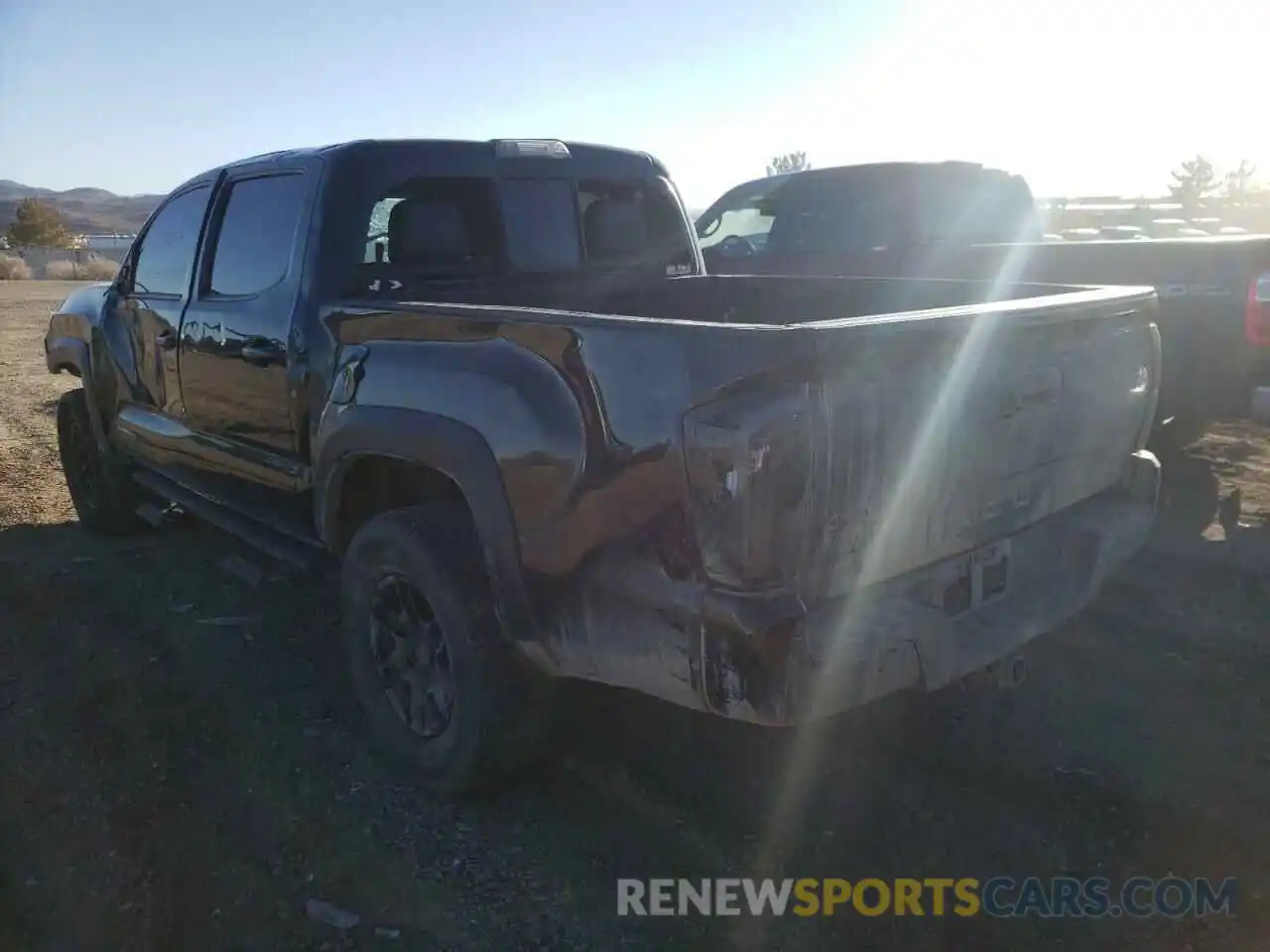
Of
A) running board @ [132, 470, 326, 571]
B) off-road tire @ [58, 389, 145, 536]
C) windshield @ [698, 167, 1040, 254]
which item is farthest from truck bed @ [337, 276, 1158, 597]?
windshield @ [698, 167, 1040, 254]

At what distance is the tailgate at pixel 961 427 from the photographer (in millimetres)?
2449

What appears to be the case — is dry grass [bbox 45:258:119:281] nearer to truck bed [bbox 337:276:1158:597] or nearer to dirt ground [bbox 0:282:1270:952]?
dirt ground [bbox 0:282:1270:952]

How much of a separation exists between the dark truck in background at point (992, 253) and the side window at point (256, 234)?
4244 millimetres

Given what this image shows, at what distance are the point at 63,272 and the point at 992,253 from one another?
125 ft

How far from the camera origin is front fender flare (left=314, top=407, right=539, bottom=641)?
→ 2.91 m

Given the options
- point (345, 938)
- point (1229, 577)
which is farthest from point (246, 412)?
point (1229, 577)

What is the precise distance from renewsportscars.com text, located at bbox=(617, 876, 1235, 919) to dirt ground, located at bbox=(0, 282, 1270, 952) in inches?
1.6

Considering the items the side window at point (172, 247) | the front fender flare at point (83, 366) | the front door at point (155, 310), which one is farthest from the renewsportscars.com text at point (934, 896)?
the front fender flare at point (83, 366)

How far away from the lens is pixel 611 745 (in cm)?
375

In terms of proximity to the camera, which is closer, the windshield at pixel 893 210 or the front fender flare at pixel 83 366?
the front fender flare at pixel 83 366

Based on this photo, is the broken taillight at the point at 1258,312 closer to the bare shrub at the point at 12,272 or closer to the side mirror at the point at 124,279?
the side mirror at the point at 124,279

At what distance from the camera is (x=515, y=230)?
175 inches

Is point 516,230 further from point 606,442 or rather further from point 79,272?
point 79,272

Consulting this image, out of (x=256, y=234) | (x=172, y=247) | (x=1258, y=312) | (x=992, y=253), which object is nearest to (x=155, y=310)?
(x=172, y=247)
